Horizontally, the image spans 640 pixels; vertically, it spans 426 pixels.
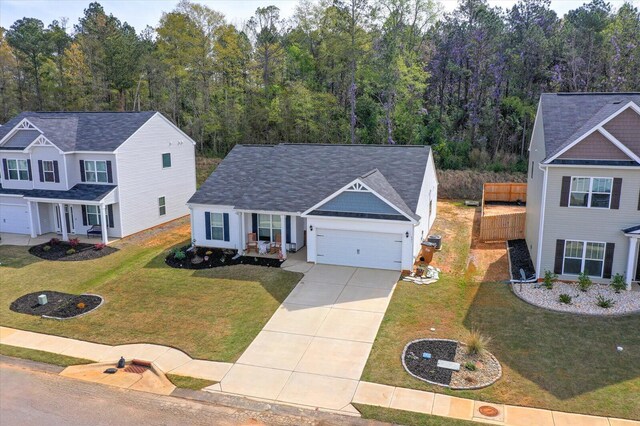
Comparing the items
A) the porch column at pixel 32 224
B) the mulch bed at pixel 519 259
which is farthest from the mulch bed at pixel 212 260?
the mulch bed at pixel 519 259

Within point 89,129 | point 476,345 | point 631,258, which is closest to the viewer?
point 476,345

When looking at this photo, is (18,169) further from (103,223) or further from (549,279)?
(549,279)

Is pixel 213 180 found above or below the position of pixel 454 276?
above

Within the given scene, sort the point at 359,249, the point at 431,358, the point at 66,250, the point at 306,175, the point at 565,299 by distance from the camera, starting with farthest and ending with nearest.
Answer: the point at 66,250 < the point at 306,175 < the point at 359,249 < the point at 565,299 < the point at 431,358

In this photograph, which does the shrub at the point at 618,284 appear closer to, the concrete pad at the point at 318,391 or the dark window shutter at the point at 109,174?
the concrete pad at the point at 318,391

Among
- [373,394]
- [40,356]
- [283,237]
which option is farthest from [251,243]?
[373,394]

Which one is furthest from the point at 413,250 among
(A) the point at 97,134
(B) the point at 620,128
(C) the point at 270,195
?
(A) the point at 97,134

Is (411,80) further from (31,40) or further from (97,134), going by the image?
(31,40)
